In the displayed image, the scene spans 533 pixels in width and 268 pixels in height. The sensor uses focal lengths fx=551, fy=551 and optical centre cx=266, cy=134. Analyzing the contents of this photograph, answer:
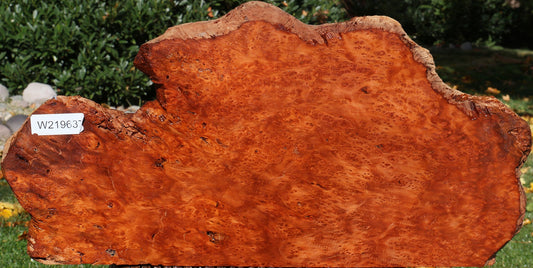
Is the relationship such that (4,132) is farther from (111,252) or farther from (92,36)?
(111,252)

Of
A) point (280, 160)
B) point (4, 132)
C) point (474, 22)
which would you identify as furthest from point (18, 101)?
point (474, 22)

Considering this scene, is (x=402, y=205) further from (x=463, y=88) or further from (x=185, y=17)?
(x=463, y=88)

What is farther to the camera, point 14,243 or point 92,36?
point 92,36

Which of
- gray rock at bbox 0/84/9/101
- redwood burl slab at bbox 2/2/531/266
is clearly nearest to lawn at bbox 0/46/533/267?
gray rock at bbox 0/84/9/101

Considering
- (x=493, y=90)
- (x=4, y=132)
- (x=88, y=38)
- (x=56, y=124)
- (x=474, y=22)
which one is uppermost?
(x=56, y=124)

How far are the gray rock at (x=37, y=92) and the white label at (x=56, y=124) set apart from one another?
2.91 m

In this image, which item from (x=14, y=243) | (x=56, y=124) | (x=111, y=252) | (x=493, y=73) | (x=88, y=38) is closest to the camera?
(x=56, y=124)

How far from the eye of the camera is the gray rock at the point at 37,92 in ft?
16.1

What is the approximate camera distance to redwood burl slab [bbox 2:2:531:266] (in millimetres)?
2150

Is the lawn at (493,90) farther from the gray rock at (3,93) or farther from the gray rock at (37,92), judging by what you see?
the gray rock at (3,93)

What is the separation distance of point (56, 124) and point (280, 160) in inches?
36.1

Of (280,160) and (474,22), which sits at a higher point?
(280,160)

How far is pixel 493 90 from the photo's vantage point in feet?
21.0

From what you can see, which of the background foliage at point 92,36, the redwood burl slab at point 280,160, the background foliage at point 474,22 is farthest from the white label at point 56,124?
the background foliage at point 474,22
